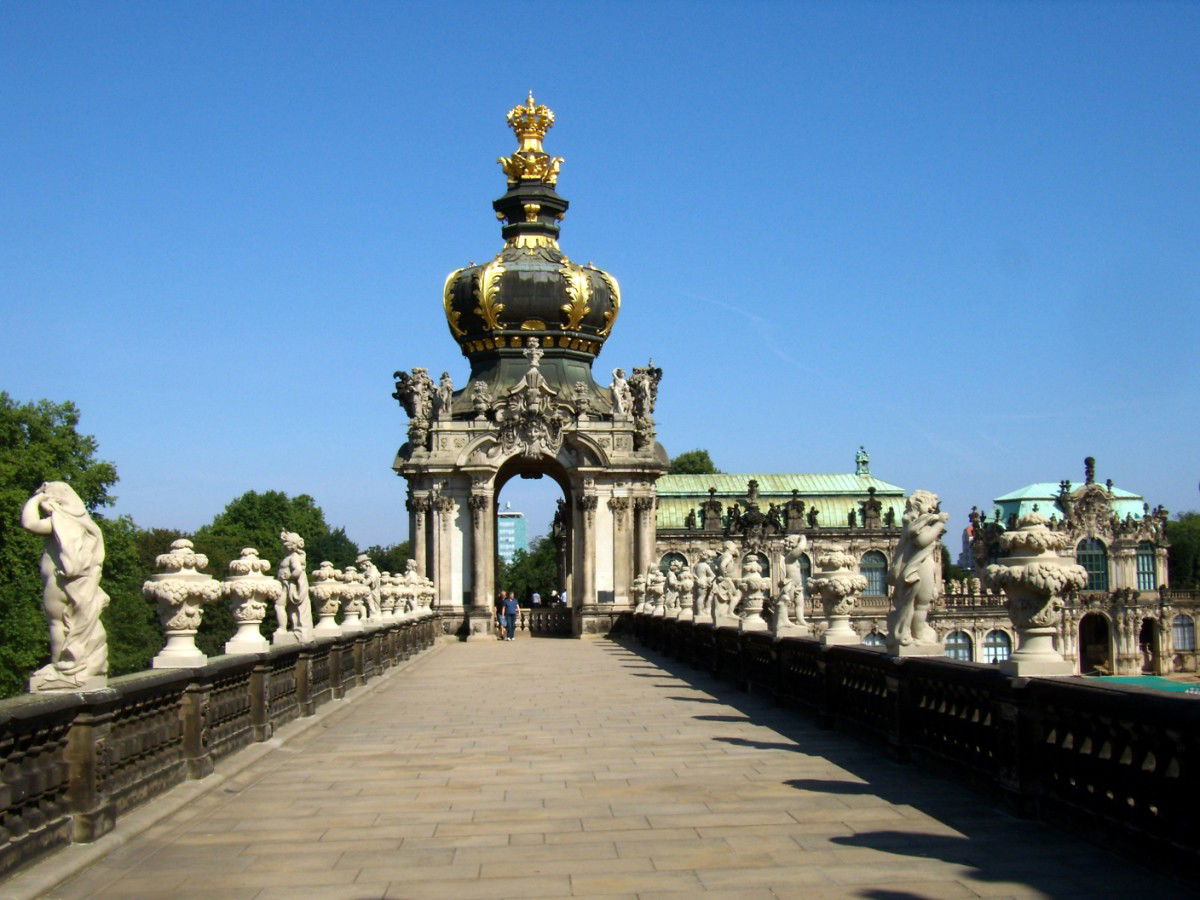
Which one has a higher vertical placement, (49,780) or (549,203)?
(549,203)

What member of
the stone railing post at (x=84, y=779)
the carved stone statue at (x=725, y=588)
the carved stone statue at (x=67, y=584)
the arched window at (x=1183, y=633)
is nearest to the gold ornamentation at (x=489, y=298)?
the carved stone statue at (x=725, y=588)

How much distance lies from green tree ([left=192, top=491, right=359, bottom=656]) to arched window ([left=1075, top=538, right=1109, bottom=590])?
47961mm

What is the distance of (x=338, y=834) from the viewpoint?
1039 cm

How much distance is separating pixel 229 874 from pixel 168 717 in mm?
3373

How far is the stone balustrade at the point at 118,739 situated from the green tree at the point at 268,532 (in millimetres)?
64737

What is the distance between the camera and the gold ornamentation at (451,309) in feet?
156

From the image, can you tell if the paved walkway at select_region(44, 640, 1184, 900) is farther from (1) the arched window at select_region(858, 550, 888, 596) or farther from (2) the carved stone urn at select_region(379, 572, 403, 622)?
(1) the arched window at select_region(858, 550, 888, 596)

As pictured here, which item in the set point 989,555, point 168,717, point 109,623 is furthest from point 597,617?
point 989,555

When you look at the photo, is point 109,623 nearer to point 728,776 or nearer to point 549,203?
point 549,203

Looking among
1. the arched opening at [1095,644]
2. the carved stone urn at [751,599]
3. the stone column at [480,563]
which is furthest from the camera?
the arched opening at [1095,644]

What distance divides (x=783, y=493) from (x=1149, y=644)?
28160 mm

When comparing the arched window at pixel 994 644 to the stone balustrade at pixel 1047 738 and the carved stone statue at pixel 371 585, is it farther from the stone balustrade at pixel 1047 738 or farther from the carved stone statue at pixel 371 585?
the stone balustrade at pixel 1047 738

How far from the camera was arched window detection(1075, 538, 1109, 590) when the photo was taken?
9538 centimetres

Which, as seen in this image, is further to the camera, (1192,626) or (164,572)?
(1192,626)
